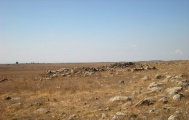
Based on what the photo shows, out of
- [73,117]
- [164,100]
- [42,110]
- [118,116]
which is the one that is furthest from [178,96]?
[42,110]

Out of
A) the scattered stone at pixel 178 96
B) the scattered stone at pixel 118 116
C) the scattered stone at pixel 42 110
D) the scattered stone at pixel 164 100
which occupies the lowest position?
the scattered stone at pixel 42 110

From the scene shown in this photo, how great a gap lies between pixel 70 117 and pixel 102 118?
2.43 m

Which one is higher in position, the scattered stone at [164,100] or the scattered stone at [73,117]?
the scattered stone at [164,100]

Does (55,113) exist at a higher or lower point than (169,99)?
lower

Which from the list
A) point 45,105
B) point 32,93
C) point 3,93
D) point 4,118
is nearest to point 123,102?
point 45,105

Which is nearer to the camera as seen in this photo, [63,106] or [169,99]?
[169,99]

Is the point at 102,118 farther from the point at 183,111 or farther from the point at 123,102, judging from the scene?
the point at 183,111

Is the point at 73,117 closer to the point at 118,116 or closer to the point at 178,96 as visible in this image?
the point at 118,116

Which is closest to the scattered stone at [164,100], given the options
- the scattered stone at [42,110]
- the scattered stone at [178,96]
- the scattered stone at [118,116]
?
the scattered stone at [178,96]

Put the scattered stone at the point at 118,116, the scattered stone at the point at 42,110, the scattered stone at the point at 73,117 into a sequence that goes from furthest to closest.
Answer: the scattered stone at the point at 42,110 → the scattered stone at the point at 73,117 → the scattered stone at the point at 118,116

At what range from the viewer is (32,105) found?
71.2ft

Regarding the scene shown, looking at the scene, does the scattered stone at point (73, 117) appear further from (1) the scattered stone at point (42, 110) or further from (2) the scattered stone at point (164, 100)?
(2) the scattered stone at point (164, 100)

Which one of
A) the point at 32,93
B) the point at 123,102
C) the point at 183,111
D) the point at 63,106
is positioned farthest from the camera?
the point at 32,93

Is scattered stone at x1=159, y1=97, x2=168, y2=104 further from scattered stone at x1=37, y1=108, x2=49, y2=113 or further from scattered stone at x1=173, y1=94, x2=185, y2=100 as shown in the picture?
scattered stone at x1=37, y1=108, x2=49, y2=113
